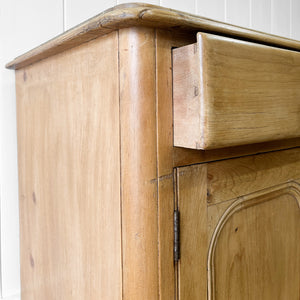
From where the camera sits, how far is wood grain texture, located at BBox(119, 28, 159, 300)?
16.9 inches

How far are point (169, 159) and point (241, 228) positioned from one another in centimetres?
18

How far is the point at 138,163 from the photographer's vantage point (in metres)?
0.44

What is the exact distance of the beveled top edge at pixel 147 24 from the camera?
1.32ft

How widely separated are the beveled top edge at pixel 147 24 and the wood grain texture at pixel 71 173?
0.07ft

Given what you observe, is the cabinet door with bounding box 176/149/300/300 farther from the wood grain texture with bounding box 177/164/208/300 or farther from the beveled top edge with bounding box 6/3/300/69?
the beveled top edge with bounding box 6/3/300/69

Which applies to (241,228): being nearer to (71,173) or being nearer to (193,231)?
(193,231)

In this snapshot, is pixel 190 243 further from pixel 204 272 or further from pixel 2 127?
pixel 2 127

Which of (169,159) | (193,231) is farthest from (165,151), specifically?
(193,231)

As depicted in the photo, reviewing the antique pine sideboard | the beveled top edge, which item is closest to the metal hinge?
the antique pine sideboard

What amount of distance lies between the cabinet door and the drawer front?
7 cm

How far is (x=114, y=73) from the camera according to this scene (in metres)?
0.46

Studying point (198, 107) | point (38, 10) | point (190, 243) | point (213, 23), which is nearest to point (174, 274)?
point (190, 243)

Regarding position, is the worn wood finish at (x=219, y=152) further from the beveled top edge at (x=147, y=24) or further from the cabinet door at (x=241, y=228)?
the beveled top edge at (x=147, y=24)

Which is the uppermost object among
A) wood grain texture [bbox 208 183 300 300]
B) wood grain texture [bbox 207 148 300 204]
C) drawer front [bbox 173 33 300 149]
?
drawer front [bbox 173 33 300 149]
